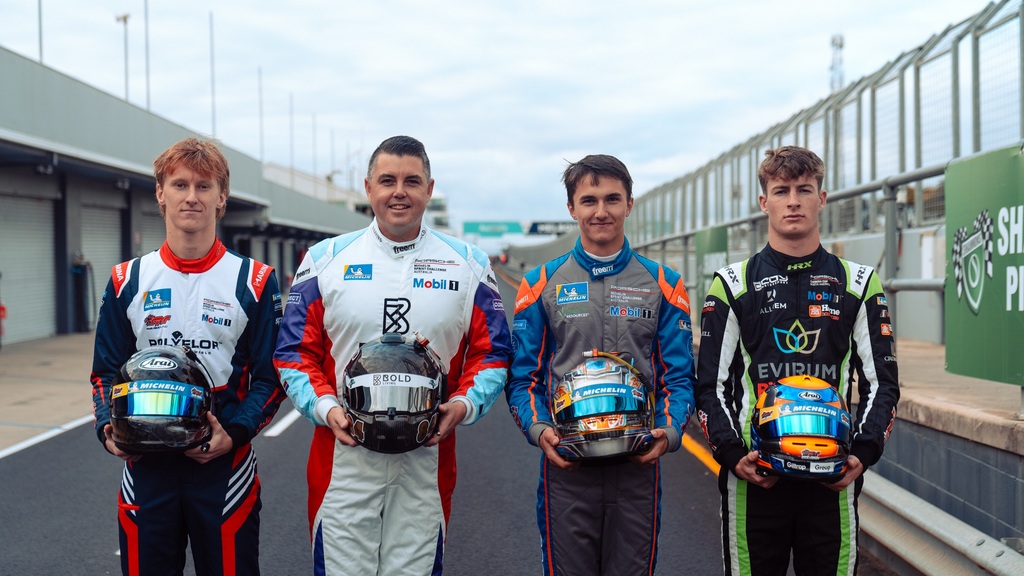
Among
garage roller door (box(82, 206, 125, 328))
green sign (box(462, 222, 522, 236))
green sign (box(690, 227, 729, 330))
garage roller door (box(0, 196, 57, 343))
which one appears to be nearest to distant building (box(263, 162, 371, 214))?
green sign (box(462, 222, 522, 236))

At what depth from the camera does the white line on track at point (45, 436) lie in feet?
24.7

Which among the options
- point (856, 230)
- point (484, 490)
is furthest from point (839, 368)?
point (856, 230)

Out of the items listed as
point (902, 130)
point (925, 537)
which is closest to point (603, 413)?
point (925, 537)

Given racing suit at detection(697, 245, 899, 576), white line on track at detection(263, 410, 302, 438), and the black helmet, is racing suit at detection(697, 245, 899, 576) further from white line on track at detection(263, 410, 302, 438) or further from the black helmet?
white line on track at detection(263, 410, 302, 438)

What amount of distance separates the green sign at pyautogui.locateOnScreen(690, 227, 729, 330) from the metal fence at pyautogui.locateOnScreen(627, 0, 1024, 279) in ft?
1.35

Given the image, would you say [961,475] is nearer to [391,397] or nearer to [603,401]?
[603,401]

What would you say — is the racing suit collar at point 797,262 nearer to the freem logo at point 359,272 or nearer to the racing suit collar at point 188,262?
the freem logo at point 359,272

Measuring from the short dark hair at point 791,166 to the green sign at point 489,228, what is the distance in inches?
3687

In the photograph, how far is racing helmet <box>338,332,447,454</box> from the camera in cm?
284

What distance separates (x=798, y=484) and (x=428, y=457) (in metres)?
1.34

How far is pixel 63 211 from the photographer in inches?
757

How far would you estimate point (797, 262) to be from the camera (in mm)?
3207

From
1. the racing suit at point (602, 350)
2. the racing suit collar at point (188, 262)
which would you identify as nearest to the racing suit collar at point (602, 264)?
the racing suit at point (602, 350)

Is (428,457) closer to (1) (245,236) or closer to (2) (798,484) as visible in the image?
(2) (798,484)
